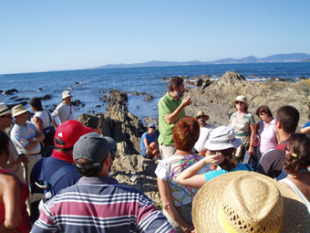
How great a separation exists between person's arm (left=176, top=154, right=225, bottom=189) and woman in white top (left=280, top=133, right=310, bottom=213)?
0.68 meters

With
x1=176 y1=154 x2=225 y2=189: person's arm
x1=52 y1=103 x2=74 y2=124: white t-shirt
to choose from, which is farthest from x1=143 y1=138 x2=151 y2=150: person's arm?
x1=176 y1=154 x2=225 y2=189: person's arm

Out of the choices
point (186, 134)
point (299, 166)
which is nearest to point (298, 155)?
point (299, 166)

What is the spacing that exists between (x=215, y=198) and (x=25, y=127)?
409cm

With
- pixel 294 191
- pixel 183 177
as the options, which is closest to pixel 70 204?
pixel 183 177

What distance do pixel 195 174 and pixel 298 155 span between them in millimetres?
1078

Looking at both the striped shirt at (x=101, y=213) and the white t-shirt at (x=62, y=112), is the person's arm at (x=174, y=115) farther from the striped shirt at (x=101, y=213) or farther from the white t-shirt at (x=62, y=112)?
the white t-shirt at (x=62, y=112)

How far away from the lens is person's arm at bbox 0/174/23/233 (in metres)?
2.02

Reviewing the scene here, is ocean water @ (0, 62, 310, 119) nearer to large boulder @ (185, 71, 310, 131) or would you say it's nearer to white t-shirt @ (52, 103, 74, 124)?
large boulder @ (185, 71, 310, 131)

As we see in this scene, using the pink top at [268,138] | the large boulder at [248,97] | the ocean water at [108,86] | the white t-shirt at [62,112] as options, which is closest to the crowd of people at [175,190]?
the pink top at [268,138]

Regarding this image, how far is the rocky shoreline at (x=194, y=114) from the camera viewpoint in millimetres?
5764

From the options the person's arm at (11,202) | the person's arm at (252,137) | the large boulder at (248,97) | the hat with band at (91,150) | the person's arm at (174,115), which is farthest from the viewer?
the large boulder at (248,97)

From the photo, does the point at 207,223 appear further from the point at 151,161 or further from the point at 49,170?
the point at 151,161

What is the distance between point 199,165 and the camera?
2.31 m

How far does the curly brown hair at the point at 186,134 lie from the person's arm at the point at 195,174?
1.12 ft
